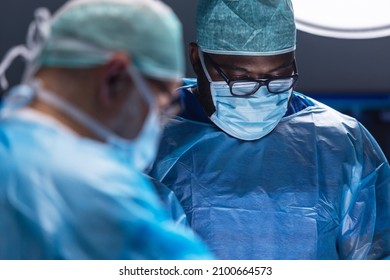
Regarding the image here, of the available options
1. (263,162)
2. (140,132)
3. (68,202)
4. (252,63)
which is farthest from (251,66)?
(68,202)

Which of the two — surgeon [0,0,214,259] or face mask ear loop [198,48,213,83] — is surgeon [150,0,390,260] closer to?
face mask ear loop [198,48,213,83]

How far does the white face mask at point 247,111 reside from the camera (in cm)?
184

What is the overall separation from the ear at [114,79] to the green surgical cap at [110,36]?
0.5 inches

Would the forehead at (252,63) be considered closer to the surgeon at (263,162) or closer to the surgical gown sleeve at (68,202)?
the surgeon at (263,162)

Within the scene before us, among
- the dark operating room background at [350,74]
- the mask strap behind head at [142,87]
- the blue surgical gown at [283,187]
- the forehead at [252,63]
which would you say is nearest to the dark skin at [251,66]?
the forehead at [252,63]

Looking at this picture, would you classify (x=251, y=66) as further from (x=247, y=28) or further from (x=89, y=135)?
(x=89, y=135)

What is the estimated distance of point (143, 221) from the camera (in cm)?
110

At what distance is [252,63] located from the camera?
6.02 ft

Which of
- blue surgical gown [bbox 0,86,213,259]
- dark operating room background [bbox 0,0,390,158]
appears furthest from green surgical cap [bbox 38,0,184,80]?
dark operating room background [bbox 0,0,390,158]

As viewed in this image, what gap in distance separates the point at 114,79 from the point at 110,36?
0.06 meters

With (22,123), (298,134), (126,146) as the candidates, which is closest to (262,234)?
(298,134)
